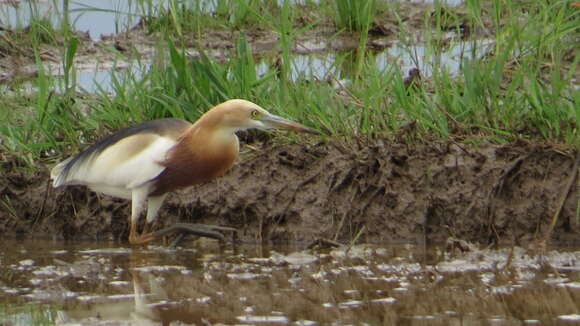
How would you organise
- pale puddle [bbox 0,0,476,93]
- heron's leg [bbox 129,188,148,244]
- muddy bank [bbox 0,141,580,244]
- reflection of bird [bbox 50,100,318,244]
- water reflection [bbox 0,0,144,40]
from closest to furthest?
muddy bank [bbox 0,141,580,244], reflection of bird [bbox 50,100,318,244], heron's leg [bbox 129,188,148,244], pale puddle [bbox 0,0,476,93], water reflection [bbox 0,0,144,40]

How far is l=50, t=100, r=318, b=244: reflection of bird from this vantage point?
21.4 ft

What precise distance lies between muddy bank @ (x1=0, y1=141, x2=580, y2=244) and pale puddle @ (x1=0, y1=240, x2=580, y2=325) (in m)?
0.23

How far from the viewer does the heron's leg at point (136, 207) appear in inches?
261

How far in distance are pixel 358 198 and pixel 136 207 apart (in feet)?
3.88

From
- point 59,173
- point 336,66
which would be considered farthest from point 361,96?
point 59,173

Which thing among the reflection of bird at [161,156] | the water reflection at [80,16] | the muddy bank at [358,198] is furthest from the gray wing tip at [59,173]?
the water reflection at [80,16]

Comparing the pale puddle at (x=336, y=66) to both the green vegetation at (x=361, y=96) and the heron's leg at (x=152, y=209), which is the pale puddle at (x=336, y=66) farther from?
the heron's leg at (x=152, y=209)

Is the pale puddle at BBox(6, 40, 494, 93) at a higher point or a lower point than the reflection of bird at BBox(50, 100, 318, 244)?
higher

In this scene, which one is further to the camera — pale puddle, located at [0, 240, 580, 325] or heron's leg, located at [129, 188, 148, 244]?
heron's leg, located at [129, 188, 148, 244]

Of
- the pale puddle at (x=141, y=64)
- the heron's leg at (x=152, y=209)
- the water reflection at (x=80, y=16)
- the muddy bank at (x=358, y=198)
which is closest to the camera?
the muddy bank at (x=358, y=198)

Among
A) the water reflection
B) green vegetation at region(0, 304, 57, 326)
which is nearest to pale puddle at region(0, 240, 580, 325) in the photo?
green vegetation at region(0, 304, 57, 326)

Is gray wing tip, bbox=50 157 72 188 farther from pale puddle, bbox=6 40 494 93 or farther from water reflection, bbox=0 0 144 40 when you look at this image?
water reflection, bbox=0 0 144 40

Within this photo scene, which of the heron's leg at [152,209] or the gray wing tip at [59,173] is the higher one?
the gray wing tip at [59,173]

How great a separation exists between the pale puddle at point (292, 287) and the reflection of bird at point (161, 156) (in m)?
Answer: 0.35
